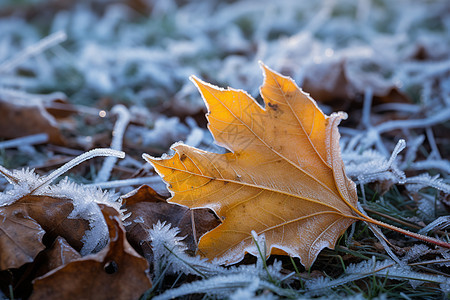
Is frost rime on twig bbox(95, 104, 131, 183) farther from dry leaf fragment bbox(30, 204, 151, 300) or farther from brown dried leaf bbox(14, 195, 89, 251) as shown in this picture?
dry leaf fragment bbox(30, 204, 151, 300)

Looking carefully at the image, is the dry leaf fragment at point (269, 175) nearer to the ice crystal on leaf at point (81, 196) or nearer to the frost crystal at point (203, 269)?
the frost crystal at point (203, 269)

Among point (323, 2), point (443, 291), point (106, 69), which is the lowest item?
point (106, 69)

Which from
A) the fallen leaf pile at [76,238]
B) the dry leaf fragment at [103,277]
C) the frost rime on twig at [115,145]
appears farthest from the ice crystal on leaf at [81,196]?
the frost rime on twig at [115,145]

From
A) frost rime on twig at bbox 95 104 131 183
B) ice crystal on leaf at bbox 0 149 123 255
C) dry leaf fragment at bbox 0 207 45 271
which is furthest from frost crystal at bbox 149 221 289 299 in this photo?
frost rime on twig at bbox 95 104 131 183

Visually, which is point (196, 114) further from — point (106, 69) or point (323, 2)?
point (323, 2)

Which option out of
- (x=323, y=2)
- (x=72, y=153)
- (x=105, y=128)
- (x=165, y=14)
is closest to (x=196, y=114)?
(x=105, y=128)
